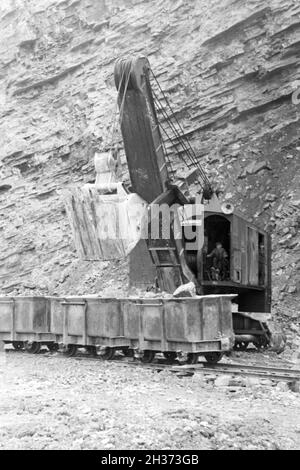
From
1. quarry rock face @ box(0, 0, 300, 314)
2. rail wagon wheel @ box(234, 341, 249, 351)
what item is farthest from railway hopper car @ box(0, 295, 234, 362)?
quarry rock face @ box(0, 0, 300, 314)

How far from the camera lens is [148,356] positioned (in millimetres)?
12273

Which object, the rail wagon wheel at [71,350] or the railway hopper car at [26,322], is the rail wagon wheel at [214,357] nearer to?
the rail wagon wheel at [71,350]

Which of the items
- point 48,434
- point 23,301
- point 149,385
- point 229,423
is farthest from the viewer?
point 23,301

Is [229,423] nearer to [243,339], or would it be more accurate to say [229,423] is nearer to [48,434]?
[48,434]

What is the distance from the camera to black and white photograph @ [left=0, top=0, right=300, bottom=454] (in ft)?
26.6

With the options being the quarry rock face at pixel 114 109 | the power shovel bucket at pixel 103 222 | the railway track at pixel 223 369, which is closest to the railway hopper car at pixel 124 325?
the railway track at pixel 223 369

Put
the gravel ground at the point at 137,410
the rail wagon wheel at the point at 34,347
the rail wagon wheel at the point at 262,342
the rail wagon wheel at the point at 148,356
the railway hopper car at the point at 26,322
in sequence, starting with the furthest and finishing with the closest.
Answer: the rail wagon wheel at the point at 262,342
the rail wagon wheel at the point at 34,347
the railway hopper car at the point at 26,322
the rail wagon wheel at the point at 148,356
the gravel ground at the point at 137,410

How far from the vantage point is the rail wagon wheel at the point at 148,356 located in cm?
1224

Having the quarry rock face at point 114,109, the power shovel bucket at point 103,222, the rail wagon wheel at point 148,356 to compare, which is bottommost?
the rail wagon wheel at point 148,356

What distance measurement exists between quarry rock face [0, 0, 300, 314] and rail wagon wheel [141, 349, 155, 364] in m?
7.15

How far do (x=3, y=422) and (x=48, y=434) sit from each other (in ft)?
2.84

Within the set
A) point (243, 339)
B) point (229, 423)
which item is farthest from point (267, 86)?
point (229, 423)

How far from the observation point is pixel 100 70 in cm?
2711

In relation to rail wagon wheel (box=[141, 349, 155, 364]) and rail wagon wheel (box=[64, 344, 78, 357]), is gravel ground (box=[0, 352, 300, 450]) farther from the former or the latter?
rail wagon wheel (box=[64, 344, 78, 357])
